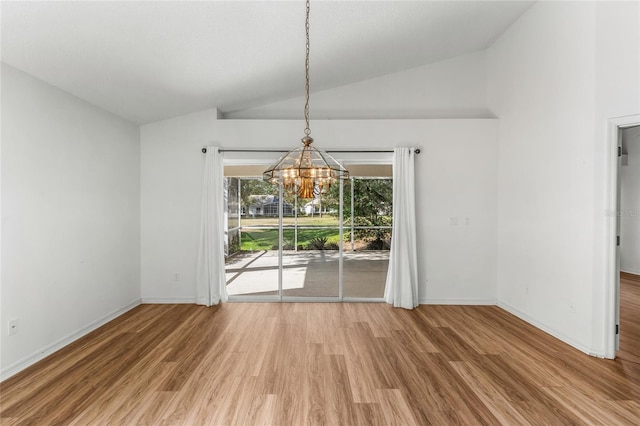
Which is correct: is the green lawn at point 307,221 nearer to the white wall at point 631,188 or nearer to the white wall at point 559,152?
the white wall at point 559,152

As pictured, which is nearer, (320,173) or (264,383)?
(320,173)

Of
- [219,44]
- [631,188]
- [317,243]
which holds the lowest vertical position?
[317,243]

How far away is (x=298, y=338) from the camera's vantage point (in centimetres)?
336

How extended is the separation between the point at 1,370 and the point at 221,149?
10.5 ft

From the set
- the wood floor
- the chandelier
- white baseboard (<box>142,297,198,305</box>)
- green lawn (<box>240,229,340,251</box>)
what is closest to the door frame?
the wood floor

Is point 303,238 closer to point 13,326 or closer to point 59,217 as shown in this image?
point 59,217

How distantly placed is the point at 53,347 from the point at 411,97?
5.46m

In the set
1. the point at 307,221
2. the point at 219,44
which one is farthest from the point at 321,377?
the point at 219,44

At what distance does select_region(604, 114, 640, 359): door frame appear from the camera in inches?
113

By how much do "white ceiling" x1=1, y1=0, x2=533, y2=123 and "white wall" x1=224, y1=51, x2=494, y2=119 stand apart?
158mm

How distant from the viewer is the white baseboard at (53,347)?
2610mm

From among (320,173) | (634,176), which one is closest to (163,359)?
(320,173)

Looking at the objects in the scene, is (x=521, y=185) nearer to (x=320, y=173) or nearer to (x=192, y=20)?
(x=320, y=173)

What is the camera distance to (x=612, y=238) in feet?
9.48
